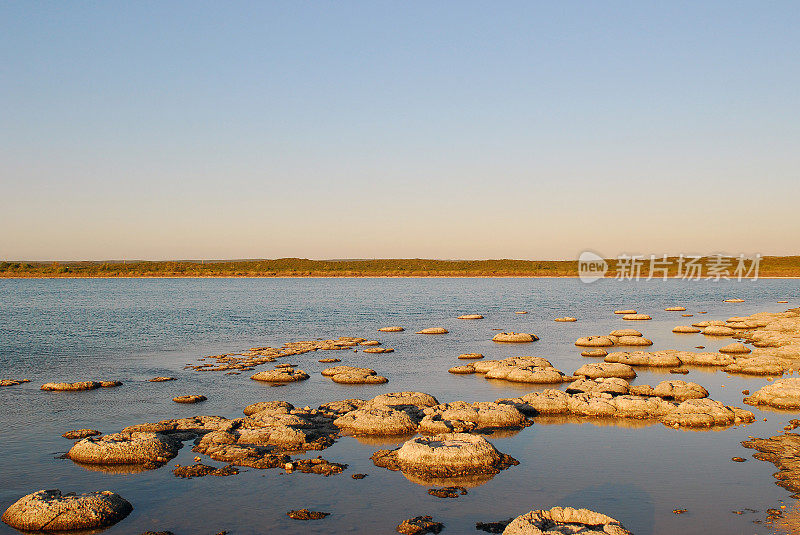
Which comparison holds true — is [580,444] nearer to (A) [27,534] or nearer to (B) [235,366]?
(A) [27,534]

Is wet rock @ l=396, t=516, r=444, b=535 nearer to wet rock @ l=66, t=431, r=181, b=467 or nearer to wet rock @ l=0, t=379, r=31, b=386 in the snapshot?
wet rock @ l=66, t=431, r=181, b=467

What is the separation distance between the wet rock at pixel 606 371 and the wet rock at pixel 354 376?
35.6 ft

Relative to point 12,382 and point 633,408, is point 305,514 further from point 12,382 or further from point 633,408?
point 12,382

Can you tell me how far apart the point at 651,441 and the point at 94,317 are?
215 feet

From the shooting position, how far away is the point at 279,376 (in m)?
34.6

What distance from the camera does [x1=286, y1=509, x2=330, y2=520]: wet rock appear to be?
52.9ft

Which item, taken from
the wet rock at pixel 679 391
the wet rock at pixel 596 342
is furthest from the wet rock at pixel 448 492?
the wet rock at pixel 596 342

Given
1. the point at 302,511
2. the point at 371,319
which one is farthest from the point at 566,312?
the point at 302,511

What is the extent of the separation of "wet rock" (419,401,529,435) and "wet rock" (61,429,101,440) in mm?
11968

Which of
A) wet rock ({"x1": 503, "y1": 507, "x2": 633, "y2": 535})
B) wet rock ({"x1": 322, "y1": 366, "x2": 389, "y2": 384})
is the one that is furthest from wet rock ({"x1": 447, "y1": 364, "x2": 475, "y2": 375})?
wet rock ({"x1": 503, "y1": 507, "x2": 633, "y2": 535})

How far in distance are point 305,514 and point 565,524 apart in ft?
21.1

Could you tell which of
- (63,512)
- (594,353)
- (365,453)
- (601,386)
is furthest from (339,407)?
(594,353)

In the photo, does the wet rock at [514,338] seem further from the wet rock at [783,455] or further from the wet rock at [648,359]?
the wet rock at [783,455]

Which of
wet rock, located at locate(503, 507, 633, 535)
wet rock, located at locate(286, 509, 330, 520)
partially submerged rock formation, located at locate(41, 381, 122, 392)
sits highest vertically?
wet rock, located at locate(503, 507, 633, 535)
